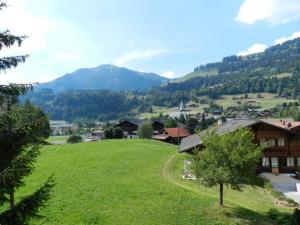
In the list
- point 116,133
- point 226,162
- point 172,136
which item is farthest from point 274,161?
point 172,136

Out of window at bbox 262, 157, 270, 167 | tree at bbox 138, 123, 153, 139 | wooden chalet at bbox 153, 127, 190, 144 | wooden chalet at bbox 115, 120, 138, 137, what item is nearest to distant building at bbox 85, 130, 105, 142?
wooden chalet at bbox 115, 120, 138, 137

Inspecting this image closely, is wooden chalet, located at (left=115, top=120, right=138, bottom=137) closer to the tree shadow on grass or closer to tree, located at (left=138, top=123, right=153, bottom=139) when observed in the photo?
tree, located at (left=138, top=123, right=153, bottom=139)

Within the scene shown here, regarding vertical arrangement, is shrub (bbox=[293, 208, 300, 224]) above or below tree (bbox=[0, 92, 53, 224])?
below

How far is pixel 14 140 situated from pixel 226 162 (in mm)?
24683

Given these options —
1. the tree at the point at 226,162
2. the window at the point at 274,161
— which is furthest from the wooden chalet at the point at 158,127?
the tree at the point at 226,162

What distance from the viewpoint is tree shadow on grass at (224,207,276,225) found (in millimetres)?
35219

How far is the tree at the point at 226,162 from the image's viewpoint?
3652 centimetres

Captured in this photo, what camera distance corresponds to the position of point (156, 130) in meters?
138

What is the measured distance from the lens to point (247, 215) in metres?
36.1

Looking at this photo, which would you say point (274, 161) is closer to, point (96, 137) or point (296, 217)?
point (296, 217)

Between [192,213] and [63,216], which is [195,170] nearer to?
[192,213]

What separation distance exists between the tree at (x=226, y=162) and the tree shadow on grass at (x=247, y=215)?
64.2 inches

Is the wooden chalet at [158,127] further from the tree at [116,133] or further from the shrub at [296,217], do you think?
the shrub at [296,217]

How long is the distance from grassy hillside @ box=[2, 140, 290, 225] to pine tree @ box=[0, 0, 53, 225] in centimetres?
898
